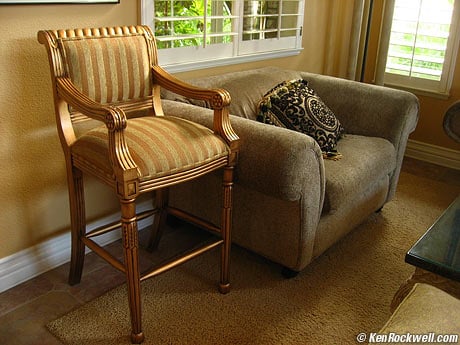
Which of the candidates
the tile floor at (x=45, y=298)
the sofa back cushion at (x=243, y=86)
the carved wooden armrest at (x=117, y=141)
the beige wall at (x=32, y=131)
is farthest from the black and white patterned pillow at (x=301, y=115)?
the carved wooden armrest at (x=117, y=141)

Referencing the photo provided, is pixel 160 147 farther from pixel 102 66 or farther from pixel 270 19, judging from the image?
pixel 270 19

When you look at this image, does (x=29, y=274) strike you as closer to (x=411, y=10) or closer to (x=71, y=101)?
(x=71, y=101)

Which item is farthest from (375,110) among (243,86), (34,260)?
(34,260)

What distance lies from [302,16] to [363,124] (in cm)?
92

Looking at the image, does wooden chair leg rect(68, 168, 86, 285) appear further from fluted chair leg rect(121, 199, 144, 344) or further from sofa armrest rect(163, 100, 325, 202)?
sofa armrest rect(163, 100, 325, 202)

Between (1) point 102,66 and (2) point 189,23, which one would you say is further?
(2) point 189,23

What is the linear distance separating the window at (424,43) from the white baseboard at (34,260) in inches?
94.6

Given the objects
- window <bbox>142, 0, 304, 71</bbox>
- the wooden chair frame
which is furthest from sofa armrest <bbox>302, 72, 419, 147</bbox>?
the wooden chair frame

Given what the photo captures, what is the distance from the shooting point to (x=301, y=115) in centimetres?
225

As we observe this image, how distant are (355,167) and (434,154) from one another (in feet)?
5.25

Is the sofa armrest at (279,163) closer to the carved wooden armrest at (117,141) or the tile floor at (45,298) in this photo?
the carved wooden armrest at (117,141)

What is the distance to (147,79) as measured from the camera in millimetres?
1928

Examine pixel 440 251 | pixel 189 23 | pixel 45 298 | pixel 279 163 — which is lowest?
pixel 45 298

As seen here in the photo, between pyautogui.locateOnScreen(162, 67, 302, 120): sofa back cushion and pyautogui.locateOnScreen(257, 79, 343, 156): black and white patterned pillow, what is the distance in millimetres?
47
